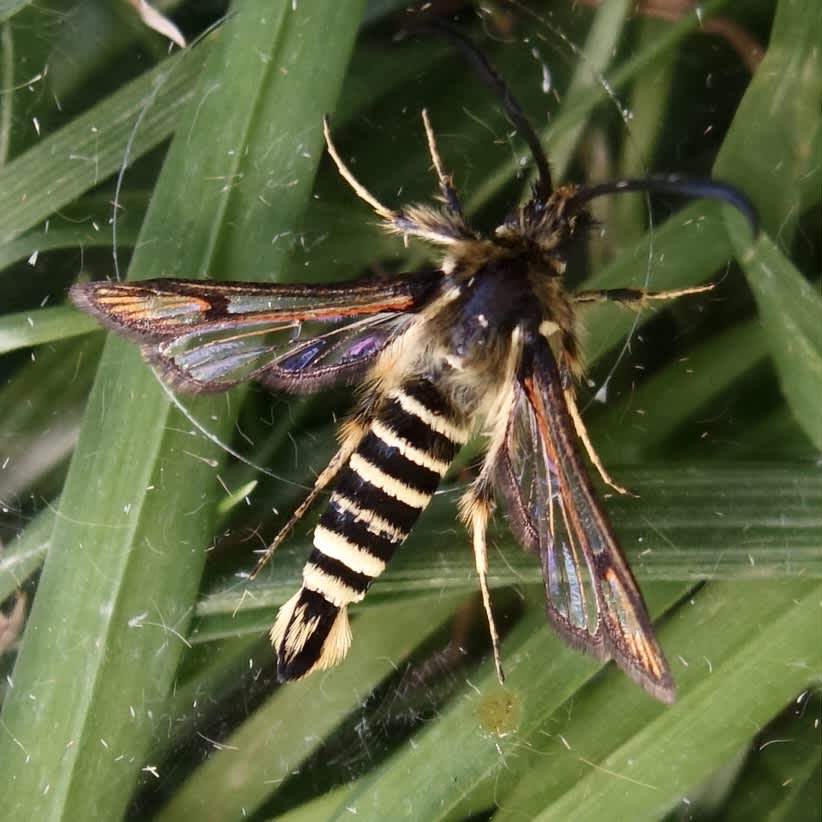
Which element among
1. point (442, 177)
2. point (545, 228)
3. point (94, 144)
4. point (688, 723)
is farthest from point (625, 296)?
point (94, 144)

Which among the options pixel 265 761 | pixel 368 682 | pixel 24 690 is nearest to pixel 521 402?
pixel 368 682

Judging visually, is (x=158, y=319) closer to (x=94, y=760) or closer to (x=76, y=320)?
(x=76, y=320)

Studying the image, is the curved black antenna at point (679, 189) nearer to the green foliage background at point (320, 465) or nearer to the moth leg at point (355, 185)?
the green foliage background at point (320, 465)

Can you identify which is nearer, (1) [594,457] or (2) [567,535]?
(2) [567,535]

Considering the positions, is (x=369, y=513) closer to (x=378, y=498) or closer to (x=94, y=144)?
(x=378, y=498)

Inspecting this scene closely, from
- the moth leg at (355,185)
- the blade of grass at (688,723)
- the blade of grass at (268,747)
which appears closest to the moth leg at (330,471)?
the blade of grass at (268,747)
